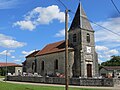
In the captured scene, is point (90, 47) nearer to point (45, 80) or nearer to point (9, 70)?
point (45, 80)

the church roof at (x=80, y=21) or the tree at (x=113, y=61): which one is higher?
the church roof at (x=80, y=21)

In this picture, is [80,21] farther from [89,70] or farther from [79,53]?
[89,70]

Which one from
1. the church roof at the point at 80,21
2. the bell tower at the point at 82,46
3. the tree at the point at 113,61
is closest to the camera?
the bell tower at the point at 82,46

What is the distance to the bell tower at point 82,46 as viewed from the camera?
46875 millimetres

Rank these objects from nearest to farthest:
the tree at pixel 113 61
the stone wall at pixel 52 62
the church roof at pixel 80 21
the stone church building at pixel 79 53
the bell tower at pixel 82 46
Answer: the bell tower at pixel 82 46, the stone church building at pixel 79 53, the stone wall at pixel 52 62, the church roof at pixel 80 21, the tree at pixel 113 61

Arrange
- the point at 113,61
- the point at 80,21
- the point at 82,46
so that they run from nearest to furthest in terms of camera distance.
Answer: the point at 82,46 → the point at 80,21 → the point at 113,61

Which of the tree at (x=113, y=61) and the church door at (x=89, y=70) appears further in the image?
the tree at (x=113, y=61)

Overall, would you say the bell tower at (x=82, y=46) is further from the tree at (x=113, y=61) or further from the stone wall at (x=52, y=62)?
the tree at (x=113, y=61)

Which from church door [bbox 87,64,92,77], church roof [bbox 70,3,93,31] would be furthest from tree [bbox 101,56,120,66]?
church roof [bbox 70,3,93,31]

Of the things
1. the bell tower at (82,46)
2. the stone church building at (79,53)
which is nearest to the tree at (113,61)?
the stone church building at (79,53)

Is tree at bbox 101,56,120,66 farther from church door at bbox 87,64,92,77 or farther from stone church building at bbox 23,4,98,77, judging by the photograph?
church door at bbox 87,64,92,77

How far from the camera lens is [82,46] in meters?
47.2

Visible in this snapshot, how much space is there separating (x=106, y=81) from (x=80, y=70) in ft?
46.5

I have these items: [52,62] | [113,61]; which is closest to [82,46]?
[52,62]
